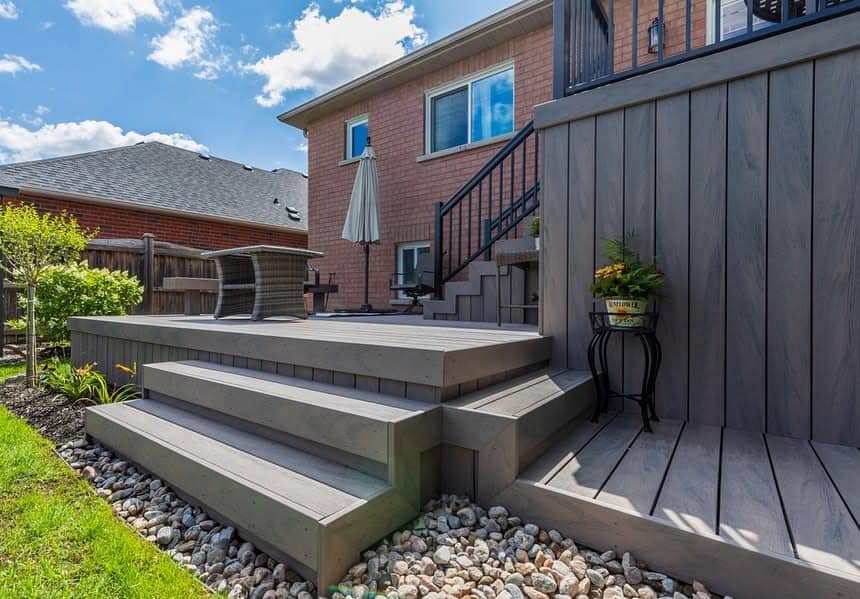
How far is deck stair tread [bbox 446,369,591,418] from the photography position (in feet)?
5.54

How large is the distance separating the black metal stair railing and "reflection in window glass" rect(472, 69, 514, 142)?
53 centimetres

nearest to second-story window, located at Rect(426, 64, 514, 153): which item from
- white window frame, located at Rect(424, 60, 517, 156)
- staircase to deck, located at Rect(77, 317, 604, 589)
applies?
white window frame, located at Rect(424, 60, 517, 156)

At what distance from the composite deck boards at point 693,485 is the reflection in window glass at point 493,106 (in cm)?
450

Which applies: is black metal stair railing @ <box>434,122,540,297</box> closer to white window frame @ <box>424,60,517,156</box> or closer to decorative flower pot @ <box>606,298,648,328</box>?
white window frame @ <box>424,60,517,156</box>

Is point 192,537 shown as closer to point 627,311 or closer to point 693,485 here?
point 693,485

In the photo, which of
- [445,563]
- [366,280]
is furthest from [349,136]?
[445,563]

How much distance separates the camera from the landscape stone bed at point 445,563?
1.20m

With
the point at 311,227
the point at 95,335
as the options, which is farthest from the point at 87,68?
the point at 95,335

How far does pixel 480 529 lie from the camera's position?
1.49 metres

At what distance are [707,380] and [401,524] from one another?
1.67 meters

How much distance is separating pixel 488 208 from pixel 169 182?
968 centimetres

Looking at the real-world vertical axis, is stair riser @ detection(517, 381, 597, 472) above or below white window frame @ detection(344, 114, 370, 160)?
below

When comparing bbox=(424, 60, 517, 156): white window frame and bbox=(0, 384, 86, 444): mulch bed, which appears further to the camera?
bbox=(424, 60, 517, 156): white window frame

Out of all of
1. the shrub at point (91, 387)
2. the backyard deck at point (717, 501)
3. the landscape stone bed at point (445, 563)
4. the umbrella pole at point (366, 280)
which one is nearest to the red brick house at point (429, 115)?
the umbrella pole at point (366, 280)
